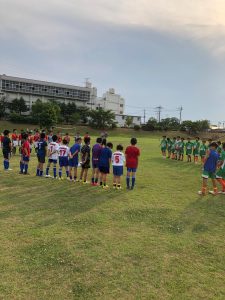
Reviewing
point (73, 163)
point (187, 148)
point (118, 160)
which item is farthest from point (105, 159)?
point (187, 148)

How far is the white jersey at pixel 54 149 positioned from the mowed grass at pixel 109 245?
2.72 meters

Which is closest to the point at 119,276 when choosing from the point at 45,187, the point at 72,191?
the point at 72,191

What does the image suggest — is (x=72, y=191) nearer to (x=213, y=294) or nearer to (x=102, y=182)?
(x=102, y=182)

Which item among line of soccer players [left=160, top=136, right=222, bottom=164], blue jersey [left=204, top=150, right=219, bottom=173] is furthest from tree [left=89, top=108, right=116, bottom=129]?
blue jersey [left=204, top=150, right=219, bottom=173]

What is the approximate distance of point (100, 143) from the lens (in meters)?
13.0

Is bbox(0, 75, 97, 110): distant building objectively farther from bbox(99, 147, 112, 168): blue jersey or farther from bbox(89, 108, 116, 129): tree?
bbox(99, 147, 112, 168): blue jersey

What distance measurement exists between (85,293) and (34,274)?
103 centimetres

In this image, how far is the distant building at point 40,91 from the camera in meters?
99.1

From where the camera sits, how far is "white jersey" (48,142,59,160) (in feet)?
45.3

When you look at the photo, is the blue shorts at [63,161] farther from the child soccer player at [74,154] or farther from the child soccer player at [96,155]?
the child soccer player at [96,155]

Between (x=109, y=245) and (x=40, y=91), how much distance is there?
103 m

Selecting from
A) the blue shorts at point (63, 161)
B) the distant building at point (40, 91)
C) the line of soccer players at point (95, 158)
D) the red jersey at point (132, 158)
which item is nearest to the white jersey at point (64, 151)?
the line of soccer players at point (95, 158)

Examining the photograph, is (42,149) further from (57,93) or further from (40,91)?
(57,93)

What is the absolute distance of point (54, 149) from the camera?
547 inches
